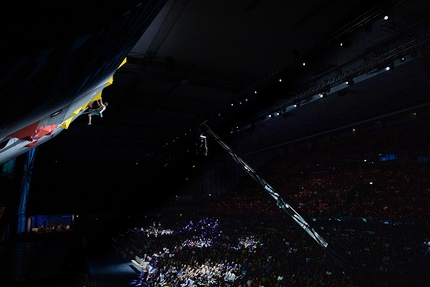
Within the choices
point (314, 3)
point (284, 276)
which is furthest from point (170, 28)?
point (284, 276)

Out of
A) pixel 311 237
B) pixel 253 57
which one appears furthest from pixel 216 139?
pixel 253 57

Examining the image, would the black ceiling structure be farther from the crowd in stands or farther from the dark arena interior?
the crowd in stands

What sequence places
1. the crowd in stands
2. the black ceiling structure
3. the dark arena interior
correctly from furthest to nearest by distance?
the black ceiling structure → the crowd in stands → the dark arena interior

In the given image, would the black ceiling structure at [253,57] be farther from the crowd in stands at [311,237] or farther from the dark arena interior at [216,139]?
the crowd in stands at [311,237]

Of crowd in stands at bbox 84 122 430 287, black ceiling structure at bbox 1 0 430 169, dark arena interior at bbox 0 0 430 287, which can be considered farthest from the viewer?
black ceiling structure at bbox 1 0 430 169

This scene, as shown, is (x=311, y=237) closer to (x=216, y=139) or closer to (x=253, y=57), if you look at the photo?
(x=216, y=139)

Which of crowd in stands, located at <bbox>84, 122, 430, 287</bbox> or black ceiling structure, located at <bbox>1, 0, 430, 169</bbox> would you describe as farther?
black ceiling structure, located at <bbox>1, 0, 430, 169</bbox>

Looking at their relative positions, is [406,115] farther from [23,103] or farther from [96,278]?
[23,103]

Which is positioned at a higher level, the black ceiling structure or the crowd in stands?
the black ceiling structure

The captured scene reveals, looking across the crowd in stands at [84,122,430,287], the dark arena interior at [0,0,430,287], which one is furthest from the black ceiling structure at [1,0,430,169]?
the crowd in stands at [84,122,430,287]
